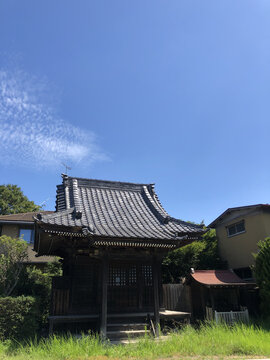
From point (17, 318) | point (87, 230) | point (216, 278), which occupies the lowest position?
point (17, 318)

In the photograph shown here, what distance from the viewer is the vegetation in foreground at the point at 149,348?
23.6ft

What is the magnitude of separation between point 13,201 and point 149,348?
32436 mm

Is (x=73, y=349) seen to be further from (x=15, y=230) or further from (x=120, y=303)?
(x=15, y=230)

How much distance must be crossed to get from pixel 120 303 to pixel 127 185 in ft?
18.7

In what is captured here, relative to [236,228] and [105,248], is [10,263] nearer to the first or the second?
[105,248]

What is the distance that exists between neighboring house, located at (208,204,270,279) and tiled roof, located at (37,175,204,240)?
7715 millimetres

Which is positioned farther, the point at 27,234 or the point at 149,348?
the point at 27,234

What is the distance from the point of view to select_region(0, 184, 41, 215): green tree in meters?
34.9

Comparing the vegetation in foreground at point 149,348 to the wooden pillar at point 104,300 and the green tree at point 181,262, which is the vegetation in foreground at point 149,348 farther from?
the green tree at point 181,262

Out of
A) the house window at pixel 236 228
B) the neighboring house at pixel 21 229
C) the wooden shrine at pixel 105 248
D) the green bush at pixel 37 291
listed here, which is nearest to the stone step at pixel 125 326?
the wooden shrine at pixel 105 248

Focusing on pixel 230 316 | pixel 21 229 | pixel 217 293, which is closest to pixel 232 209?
pixel 217 293

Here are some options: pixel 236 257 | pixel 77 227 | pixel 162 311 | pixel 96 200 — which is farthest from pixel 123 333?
pixel 236 257

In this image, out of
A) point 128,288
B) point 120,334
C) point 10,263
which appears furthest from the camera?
point 10,263

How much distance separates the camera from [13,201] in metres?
35.9
